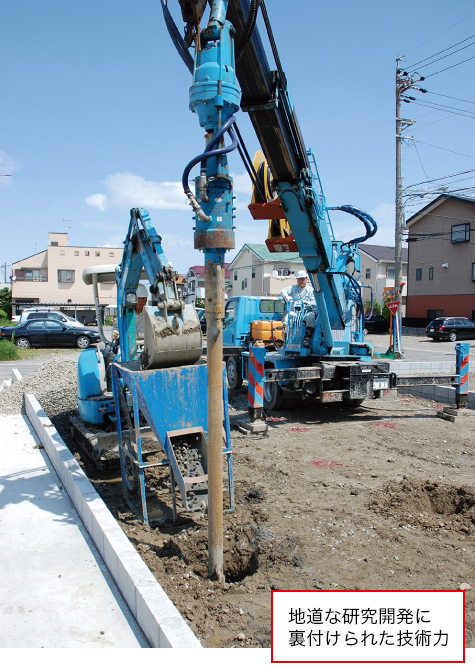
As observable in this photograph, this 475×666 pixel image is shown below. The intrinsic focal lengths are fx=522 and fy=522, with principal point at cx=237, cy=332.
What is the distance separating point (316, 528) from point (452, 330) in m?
28.4

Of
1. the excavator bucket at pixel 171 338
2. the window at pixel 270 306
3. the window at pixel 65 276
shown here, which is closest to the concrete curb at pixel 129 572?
the excavator bucket at pixel 171 338

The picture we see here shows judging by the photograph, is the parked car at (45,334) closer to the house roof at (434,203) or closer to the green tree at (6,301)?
the house roof at (434,203)

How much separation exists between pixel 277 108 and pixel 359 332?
471 cm

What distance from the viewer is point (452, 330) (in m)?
30.5

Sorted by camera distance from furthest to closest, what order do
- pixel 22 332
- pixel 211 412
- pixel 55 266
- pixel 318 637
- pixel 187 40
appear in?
pixel 55 266
pixel 22 332
pixel 187 40
pixel 211 412
pixel 318 637

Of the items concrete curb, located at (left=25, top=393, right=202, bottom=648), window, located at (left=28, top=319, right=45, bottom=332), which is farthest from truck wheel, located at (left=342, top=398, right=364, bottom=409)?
window, located at (left=28, top=319, right=45, bottom=332)

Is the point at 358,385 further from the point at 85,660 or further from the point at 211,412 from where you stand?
the point at 85,660

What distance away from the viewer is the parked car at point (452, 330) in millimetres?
30484

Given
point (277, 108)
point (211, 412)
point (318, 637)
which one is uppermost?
point (277, 108)

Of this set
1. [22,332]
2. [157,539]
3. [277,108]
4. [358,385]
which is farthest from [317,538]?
[22,332]

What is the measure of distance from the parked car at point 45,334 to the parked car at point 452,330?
19370 mm

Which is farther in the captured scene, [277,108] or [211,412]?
[277,108]

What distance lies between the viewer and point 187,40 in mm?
4164

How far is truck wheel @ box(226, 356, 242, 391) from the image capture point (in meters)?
12.5
